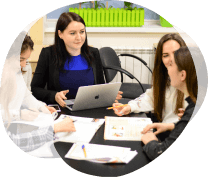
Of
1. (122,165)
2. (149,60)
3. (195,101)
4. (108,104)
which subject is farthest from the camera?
(108,104)

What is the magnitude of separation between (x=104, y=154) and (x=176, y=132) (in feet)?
1.31

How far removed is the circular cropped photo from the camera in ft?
4.51

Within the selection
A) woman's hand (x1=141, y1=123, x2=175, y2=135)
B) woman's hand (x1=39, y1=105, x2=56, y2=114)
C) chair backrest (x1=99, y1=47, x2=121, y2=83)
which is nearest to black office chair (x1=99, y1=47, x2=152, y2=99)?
chair backrest (x1=99, y1=47, x2=121, y2=83)

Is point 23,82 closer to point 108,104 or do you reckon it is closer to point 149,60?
point 108,104

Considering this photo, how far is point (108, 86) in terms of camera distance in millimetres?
1549

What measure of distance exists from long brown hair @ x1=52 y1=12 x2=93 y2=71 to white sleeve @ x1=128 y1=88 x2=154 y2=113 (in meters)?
0.38

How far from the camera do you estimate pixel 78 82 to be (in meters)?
1.58

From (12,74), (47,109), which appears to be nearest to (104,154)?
(47,109)

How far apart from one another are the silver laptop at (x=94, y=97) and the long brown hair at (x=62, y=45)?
19 centimetres

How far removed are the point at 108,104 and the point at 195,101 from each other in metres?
0.50

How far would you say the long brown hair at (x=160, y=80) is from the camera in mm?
1407

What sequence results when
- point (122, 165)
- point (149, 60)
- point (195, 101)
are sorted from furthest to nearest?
1. point (149, 60)
2. point (195, 101)
3. point (122, 165)

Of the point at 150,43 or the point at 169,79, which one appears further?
the point at 150,43

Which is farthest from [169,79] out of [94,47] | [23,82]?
[23,82]
